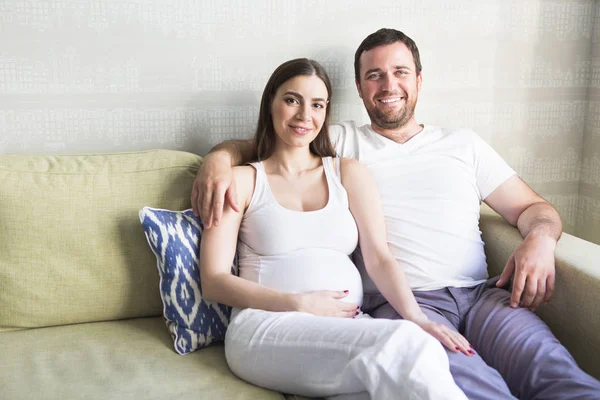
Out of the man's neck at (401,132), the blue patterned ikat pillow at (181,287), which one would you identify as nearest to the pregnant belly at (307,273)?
the blue patterned ikat pillow at (181,287)

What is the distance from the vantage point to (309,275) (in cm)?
158

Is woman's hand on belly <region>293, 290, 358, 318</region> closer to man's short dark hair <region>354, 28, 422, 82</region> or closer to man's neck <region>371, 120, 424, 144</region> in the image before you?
man's neck <region>371, 120, 424, 144</region>

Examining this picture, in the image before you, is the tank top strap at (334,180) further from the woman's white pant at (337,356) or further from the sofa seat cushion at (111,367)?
the sofa seat cushion at (111,367)

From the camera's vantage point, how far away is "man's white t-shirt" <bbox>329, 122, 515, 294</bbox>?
180cm

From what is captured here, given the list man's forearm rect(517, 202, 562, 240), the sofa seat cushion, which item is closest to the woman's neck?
the sofa seat cushion

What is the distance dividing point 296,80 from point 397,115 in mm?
379

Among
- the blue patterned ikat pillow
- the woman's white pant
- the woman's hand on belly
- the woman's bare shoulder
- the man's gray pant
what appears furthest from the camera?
the woman's bare shoulder

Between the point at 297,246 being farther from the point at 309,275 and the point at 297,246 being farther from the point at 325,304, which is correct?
the point at 325,304

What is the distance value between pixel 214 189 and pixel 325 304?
0.43m

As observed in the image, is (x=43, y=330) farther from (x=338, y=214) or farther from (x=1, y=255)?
(x=338, y=214)

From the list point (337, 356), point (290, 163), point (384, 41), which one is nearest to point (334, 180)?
point (290, 163)

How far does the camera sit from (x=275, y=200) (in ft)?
5.50

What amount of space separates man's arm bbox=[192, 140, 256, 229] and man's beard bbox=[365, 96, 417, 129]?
502 millimetres

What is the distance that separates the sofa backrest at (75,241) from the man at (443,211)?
0.69ft
